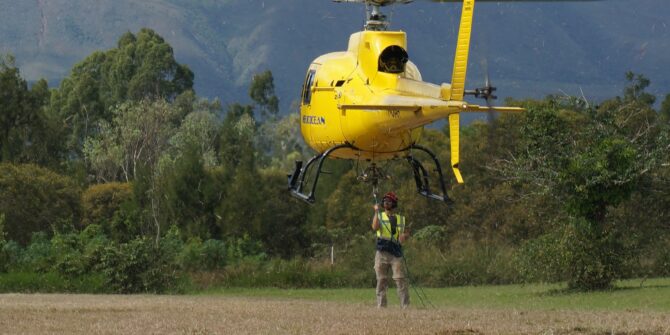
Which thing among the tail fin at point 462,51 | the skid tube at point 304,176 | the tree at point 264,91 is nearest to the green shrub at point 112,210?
the skid tube at point 304,176

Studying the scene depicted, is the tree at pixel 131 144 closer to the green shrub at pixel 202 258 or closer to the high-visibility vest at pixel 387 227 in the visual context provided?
the green shrub at pixel 202 258

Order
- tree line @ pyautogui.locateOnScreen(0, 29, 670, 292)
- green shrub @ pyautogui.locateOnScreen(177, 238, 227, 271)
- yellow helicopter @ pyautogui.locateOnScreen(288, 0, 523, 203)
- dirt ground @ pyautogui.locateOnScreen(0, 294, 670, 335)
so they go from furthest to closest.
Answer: green shrub @ pyautogui.locateOnScreen(177, 238, 227, 271)
tree line @ pyautogui.locateOnScreen(0, 29, 670, 292)
yellow helicopter @ pyautogui.locateOnScreen(288, 0, 523, 203)
dirt ground @ pyautogui.locateOnScreen(0, 294, 670, 335)

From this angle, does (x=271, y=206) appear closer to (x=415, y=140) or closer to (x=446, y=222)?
(x=446, y=222)

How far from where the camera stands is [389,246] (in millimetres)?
22875

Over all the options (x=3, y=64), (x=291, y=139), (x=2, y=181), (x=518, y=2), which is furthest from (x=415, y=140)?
(x=291, y=139)

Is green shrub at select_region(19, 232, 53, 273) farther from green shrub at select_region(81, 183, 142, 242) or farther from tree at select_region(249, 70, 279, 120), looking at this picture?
tree at select_region(249, 70, 279, 120)

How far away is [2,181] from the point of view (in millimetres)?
60031

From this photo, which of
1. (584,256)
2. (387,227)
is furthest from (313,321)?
(584,256)

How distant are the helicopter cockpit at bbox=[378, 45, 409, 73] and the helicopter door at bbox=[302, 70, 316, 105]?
2.13 meters

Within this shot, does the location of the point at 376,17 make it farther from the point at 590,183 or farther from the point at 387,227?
the point at 590,183

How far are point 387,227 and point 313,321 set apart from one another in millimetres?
4568

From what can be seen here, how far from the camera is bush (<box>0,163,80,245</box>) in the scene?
5978 centimetres

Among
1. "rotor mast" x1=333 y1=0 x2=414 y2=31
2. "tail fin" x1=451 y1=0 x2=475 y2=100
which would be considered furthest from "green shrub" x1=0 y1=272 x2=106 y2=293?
"tail fin" x1=451 y1=0 x2=475 y2=100

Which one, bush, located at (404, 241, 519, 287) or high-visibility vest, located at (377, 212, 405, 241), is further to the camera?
bush, located at (404, 241, 519, 287)
